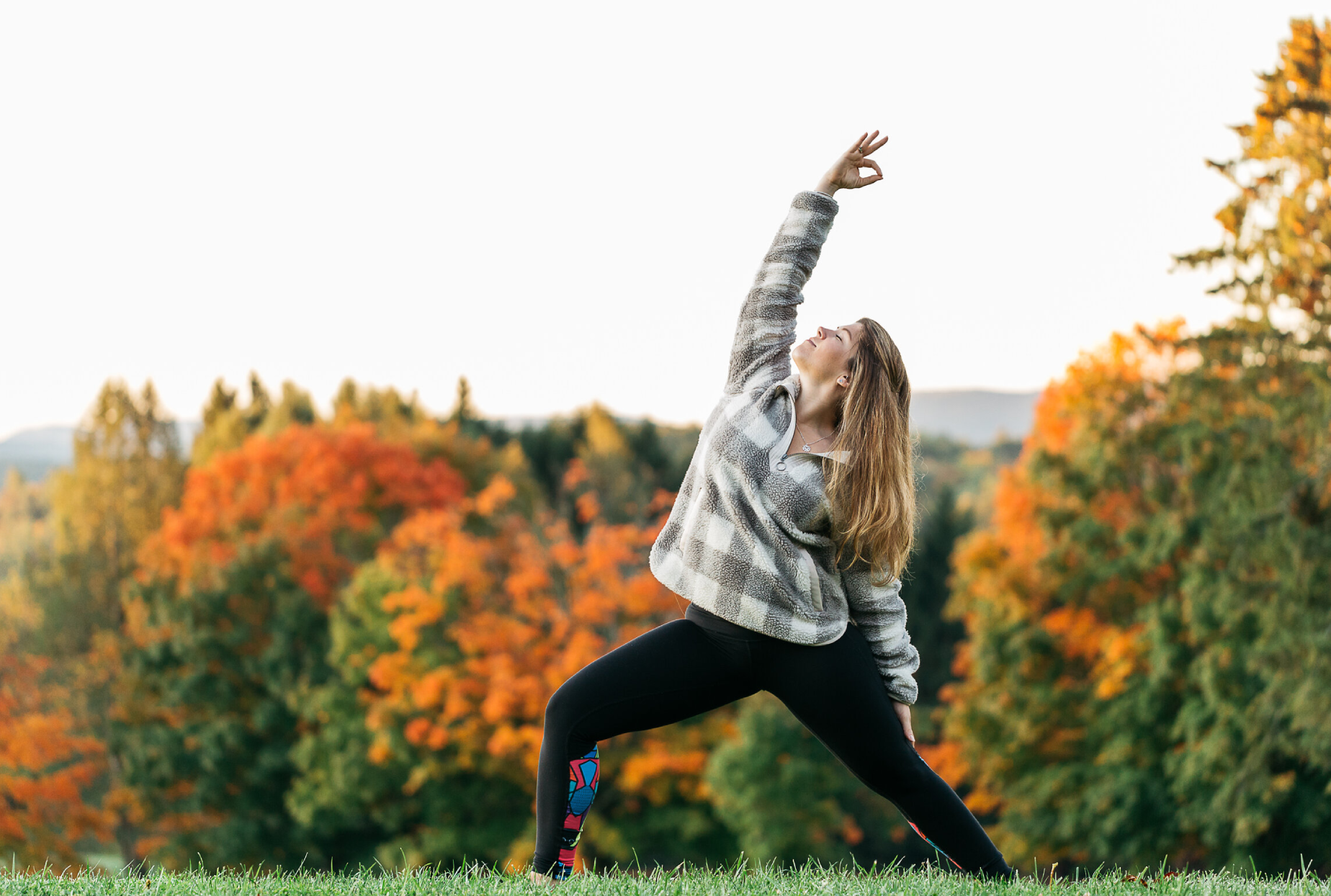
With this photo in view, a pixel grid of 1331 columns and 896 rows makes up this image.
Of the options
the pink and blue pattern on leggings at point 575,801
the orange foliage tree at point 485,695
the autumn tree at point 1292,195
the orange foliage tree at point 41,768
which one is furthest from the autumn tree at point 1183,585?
the orange foliage tree at point 41,768

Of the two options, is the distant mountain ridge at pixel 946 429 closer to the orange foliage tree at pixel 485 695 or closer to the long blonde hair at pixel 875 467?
the orange foliage tree at pixel 485 695

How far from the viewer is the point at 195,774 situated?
28516 mm

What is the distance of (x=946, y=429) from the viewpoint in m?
58.1

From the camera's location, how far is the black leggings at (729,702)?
3.67m

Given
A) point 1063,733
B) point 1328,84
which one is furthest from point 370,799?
point 1328,84

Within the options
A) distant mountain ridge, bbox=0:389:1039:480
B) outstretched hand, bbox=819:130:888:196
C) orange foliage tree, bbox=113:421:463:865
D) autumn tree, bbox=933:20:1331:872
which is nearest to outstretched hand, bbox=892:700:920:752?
outstretched hand, bbox=819:130:888:196

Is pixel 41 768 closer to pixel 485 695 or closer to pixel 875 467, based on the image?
pixel 485 695

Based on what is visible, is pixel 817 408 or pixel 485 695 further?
pixel 485 695

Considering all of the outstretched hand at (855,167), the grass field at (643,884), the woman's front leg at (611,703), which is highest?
the outstretched hand at (855,167)

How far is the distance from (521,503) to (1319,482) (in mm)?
22189

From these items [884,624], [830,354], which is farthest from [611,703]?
[830,354]

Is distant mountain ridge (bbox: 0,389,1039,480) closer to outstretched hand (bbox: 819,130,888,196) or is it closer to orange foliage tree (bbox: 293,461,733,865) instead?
orange foliage tree (bbox: 293,461,733,865)

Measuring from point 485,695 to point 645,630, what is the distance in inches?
142

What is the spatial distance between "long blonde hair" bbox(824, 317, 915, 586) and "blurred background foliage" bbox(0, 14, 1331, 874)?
924cm
